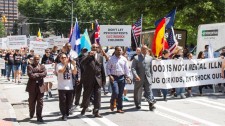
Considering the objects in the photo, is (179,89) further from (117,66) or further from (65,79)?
(65,79)

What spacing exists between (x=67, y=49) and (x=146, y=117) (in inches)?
114

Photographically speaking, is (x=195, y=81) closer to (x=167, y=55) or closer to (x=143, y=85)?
(x=167, y=55)

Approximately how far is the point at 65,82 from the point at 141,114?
7.01 ft

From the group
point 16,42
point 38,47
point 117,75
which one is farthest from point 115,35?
point 16,42

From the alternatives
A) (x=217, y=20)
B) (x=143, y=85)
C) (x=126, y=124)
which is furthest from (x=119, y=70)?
(x=217, y=20)

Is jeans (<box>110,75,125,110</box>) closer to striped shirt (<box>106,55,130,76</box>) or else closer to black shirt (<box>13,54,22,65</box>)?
striped shirt (<box>106,55,130,76</box>)

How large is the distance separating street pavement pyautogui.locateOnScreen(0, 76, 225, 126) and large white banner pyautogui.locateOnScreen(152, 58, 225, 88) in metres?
0.54

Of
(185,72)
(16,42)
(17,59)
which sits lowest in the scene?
(185,72)

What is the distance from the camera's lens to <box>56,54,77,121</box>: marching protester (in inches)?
400

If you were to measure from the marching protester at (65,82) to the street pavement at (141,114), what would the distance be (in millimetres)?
341

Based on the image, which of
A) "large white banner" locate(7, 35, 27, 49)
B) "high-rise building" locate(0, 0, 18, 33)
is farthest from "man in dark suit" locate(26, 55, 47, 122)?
"high-rise building" locate(0, 0, 18, 33)

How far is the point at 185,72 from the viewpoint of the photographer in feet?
45.5

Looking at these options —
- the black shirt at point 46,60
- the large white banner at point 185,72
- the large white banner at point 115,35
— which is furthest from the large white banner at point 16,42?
the large white banner at point 185,72

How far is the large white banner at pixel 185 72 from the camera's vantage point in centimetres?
1330
